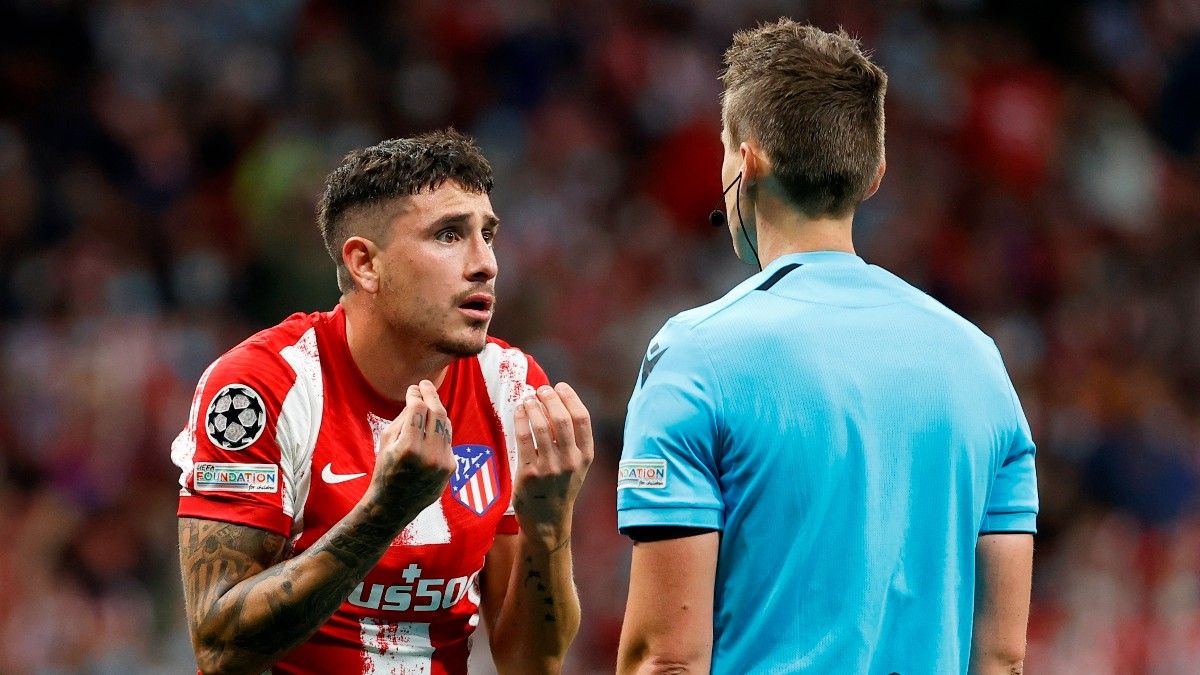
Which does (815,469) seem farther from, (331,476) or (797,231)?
(331,476)

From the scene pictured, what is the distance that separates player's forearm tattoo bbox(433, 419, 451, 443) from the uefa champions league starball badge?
1.74 feet

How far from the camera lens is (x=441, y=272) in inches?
147

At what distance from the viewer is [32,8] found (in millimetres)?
10078

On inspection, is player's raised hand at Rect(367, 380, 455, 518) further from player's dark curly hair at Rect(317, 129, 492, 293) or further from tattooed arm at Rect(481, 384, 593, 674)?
player's dark curly hair at Rect(317, 129, 492, 293)

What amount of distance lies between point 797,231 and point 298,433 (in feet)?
4.47

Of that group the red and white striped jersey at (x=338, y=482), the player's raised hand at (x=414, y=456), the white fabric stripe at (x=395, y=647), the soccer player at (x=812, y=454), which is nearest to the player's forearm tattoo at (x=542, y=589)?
the red and white striped jersey at (x=338, y=482)

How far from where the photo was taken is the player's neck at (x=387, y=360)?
382cm

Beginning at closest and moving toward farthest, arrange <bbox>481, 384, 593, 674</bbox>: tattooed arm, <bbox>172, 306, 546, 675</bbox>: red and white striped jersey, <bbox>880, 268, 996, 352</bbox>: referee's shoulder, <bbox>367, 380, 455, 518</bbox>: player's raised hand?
<bbox>880, 268, 996, 352</bbox>: referee's shoulder → <bbox>367, 380, 455, 518</bbox>: player's raised hand → <bbox>481, 384, 593, 674</bbox>: tattooed arm → <bbox>172, 306, 546, 675</bbox>: red and white striped jersey

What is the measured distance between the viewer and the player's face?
371 cm

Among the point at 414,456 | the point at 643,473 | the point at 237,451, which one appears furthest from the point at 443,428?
the point at 643,473

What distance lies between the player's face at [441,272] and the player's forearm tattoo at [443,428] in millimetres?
452

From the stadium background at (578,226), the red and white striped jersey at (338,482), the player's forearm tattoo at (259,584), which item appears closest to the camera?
the player's forearm tattoo at (259,584)

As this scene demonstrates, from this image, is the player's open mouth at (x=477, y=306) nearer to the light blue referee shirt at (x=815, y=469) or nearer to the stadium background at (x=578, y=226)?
the light blue referee shirt at (x=815, y=469)

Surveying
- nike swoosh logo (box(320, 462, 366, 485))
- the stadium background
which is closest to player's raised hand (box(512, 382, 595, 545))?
nike swoosh logo (box(320, 462, 366, 485))
